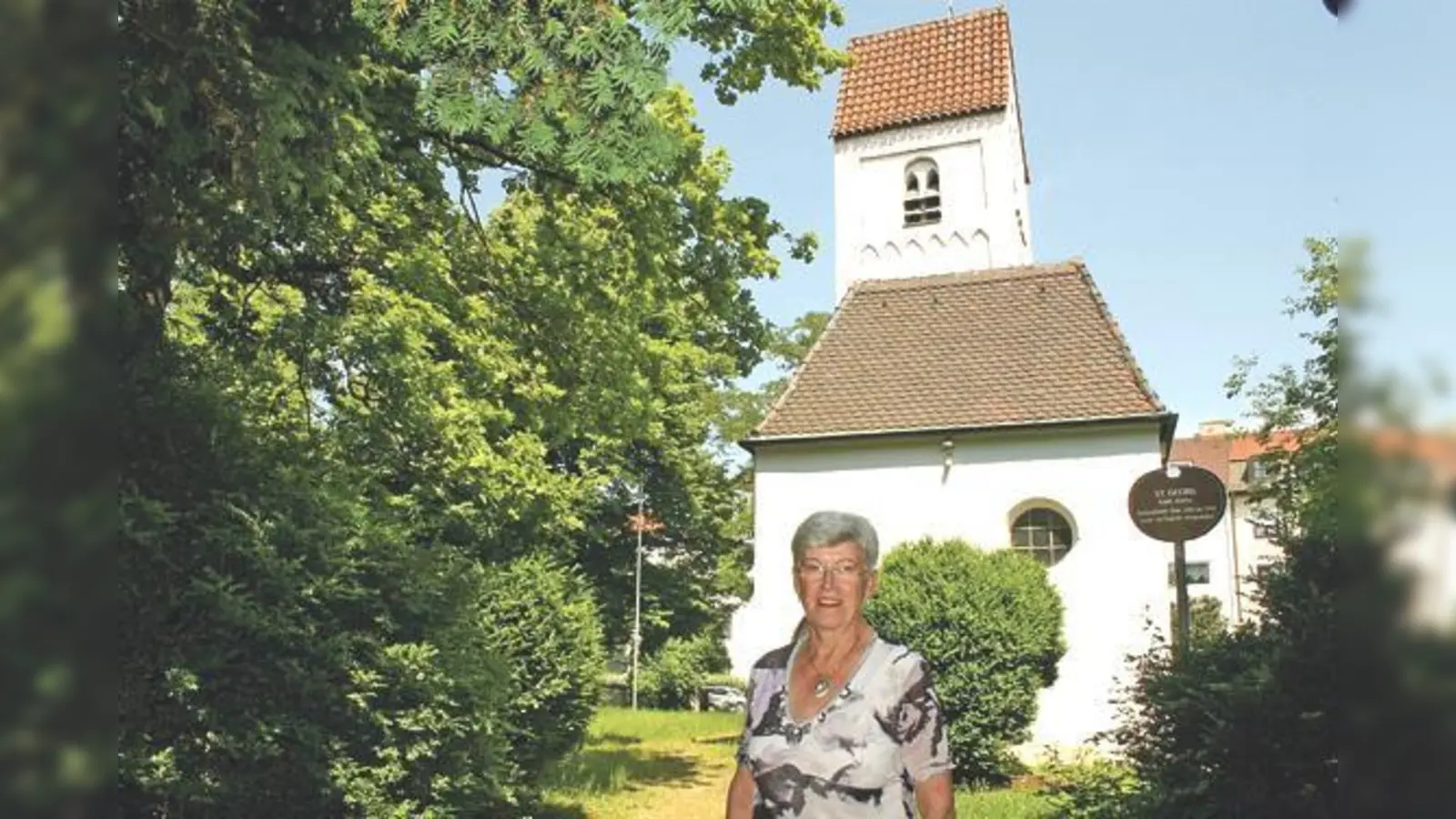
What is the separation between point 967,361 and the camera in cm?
1916

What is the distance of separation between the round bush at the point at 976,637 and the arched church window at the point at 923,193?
1354cm

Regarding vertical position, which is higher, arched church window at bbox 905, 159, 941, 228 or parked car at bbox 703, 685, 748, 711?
arched church window at bbox 905, 159, 941, 228

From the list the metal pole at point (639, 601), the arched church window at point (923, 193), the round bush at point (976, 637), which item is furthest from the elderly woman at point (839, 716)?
the metal pole at point (639, 601)

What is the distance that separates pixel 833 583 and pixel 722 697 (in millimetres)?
34395

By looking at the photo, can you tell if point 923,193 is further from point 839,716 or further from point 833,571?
point 839,716

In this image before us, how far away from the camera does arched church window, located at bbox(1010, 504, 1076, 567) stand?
17188mm

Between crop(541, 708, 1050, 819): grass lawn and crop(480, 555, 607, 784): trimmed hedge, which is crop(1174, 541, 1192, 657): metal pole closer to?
crop(541, 708, 1050, 819): grass lawn

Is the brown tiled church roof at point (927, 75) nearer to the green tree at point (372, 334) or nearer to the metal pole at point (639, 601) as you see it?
the metal pole at point (639, 601)

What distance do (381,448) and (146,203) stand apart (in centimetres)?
703

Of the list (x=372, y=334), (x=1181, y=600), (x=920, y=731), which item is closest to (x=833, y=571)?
(x=920, y=731)

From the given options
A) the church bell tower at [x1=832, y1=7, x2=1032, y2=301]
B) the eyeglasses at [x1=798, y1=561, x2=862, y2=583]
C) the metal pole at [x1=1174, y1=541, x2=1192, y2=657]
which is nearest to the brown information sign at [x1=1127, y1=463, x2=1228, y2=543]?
the metal pole at [x1=1174, y1=541, x2=1192, y2=657]

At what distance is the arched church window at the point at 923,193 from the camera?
2628cm

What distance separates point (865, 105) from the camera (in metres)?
27.4

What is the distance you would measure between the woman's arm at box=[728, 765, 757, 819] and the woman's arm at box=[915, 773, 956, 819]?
572 millimetres
